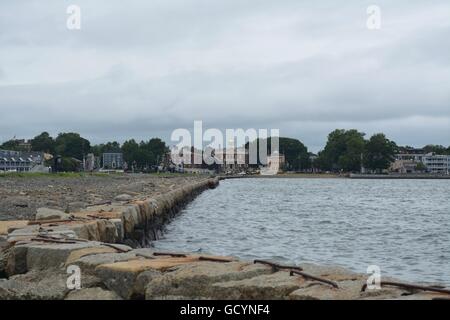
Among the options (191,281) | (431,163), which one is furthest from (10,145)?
(191,281)

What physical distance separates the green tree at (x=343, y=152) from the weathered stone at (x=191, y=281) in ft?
510

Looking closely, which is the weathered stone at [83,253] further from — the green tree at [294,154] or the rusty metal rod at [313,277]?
the green tree at [294,154]

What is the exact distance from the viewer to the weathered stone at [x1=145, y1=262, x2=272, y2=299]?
5344 mm

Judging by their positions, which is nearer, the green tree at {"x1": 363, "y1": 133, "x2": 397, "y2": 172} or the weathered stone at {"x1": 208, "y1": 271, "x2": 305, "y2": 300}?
the weathered stone at {"x1": 208, "y1": 271, "x2": 305, "y2": 300}

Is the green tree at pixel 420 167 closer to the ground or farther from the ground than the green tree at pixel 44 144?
closer to the ground

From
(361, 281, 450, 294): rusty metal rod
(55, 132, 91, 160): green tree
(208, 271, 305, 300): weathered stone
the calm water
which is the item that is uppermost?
(55, 132, 91, 160): green tree

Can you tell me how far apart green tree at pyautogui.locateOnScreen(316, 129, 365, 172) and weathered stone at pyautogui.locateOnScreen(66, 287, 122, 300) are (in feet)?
511

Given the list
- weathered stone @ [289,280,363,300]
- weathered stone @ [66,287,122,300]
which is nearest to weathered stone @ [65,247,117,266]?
weathered stone @ [66,287,122,300]

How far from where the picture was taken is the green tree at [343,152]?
160625 millimetres

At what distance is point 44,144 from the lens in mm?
149000

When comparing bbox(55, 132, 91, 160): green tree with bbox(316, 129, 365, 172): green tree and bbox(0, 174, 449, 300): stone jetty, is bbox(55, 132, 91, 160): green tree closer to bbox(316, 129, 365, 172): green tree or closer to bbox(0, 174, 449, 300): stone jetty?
bbox(316, 129, 365, 172): green tree

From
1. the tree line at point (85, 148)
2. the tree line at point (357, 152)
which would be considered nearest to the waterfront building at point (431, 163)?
the tree line at point (357, 152)
